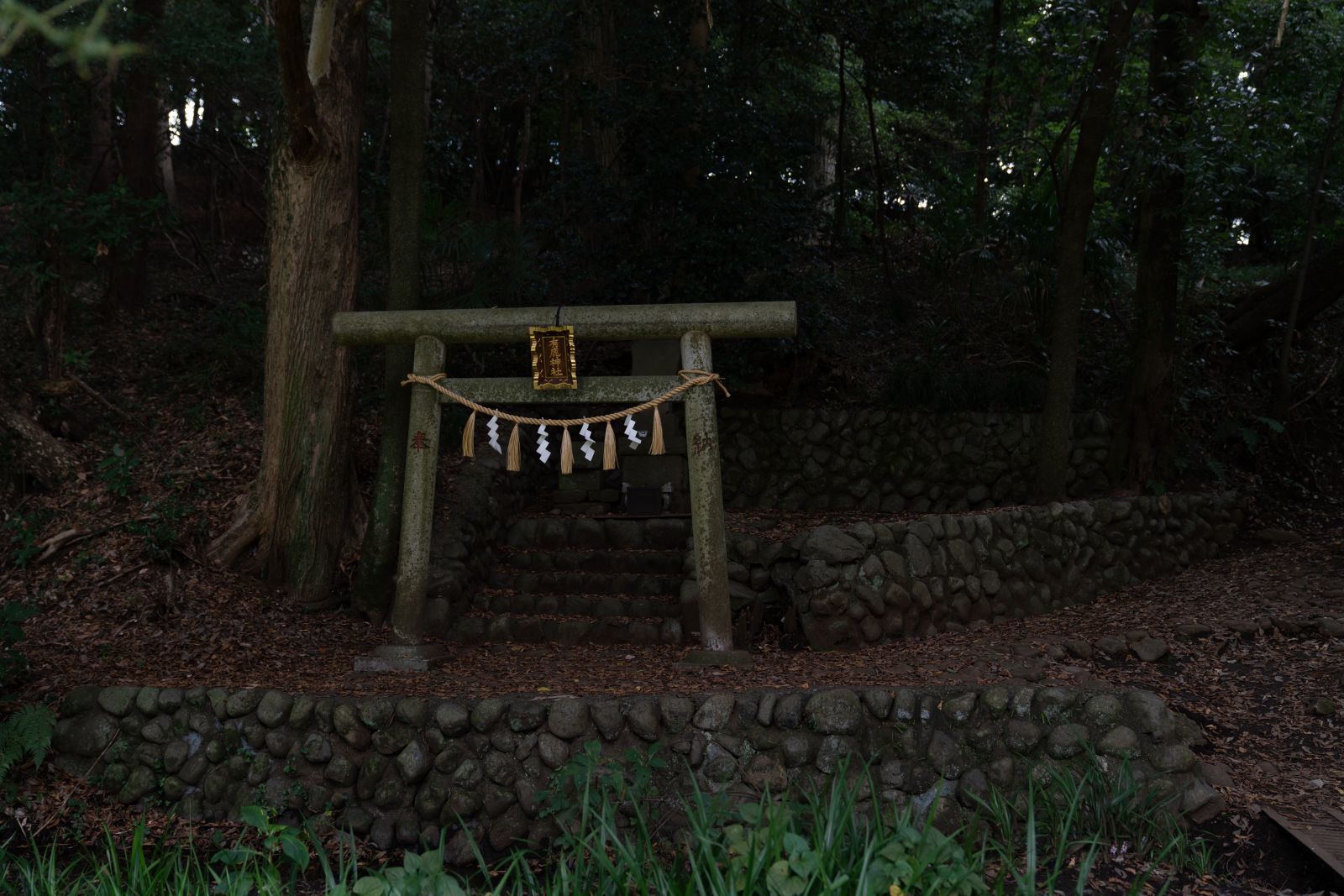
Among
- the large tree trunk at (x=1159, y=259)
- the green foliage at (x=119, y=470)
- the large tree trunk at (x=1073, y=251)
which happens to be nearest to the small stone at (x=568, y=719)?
the green foliage at (x=119, y=470)

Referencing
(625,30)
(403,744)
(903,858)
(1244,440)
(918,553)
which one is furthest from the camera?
(1244,440)

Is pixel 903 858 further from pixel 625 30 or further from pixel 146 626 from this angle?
pixel 625 30

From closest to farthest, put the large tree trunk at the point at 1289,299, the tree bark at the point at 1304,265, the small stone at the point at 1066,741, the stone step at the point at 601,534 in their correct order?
the small stone at the point at 1066,741 < the stone step at the point at 601,534 < the tree bark at the point at 1304,265 < the large tree trunk at the point at 1289,299

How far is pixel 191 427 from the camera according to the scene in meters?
8.74

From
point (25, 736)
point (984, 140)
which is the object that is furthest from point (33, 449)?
point (984, 140)

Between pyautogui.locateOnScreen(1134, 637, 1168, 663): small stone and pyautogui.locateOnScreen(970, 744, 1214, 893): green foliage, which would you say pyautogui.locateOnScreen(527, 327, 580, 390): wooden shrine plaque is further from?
pyautogui.locateOnScreen(1134, 637, 1168, 663): small stone

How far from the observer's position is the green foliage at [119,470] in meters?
7.75

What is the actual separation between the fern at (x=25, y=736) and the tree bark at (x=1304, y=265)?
10356mm

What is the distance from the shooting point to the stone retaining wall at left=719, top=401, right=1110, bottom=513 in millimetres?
9836

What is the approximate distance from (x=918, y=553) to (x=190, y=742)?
4792 mm

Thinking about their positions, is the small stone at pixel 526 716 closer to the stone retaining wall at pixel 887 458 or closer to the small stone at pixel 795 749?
the small stone at pixel 795 749

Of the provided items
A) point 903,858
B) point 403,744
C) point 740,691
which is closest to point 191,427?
point 403,744

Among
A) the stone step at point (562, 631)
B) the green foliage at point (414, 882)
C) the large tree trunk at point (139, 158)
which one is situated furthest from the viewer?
the large tree trunk at point (139, 158)

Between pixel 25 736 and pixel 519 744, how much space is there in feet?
7.50
